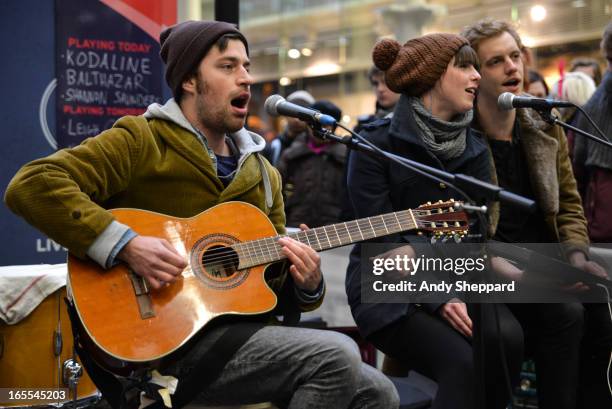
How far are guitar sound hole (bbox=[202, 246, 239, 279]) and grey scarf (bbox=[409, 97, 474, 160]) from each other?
102 centimetres

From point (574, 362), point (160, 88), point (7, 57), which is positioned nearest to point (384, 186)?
point (574, 362)

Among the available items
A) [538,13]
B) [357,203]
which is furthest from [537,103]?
[538,13]

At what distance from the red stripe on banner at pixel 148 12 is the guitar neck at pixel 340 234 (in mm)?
2508

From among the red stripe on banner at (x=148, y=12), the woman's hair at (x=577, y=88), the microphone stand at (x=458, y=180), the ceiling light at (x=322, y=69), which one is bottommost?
the microphone stand at (x=458, y=180)

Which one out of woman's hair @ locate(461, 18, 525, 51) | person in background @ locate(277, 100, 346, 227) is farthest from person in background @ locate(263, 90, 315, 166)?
woman's hair @ locate(461, 18, 525, 51)

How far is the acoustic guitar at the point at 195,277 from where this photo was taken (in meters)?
2.49

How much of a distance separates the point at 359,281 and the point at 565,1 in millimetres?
10339

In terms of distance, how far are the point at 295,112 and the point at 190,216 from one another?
582mm

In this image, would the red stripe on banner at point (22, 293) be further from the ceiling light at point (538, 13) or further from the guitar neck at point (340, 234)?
the ceiling light at point (538, 13)

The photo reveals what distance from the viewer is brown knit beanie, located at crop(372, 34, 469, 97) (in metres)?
3.29

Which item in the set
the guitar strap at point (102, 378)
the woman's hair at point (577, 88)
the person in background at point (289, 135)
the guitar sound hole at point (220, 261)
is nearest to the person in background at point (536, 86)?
the woman's hair at point (577, 88)

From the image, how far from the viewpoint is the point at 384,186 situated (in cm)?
319

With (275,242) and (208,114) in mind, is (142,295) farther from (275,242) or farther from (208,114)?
(208,114)

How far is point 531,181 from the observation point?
3535 millimetres
